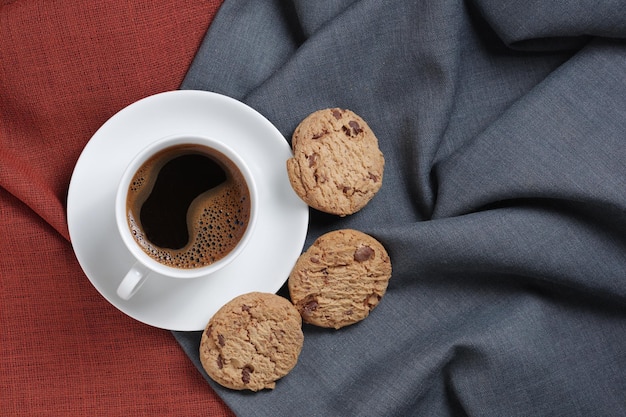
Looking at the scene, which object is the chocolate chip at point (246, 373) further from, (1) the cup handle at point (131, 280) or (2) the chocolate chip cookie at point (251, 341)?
(1) the cup handle at point (131, 280)

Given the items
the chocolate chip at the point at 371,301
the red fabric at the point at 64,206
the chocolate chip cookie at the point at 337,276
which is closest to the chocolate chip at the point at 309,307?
the chocolate chip cookie at the point at 337,276

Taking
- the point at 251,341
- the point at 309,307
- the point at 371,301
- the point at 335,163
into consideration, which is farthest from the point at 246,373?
the point at 335,163

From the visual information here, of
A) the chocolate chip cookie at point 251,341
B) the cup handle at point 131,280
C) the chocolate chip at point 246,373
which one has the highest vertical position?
the cup handle at point 131,280

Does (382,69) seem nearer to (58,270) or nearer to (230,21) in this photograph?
(230,21)

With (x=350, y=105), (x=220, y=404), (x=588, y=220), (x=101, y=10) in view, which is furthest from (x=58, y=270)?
(x=588, y=220)

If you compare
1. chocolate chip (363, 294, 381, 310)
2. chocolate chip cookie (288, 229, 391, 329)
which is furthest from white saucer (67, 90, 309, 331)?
chocolate chip (363, 294, 381, 310)

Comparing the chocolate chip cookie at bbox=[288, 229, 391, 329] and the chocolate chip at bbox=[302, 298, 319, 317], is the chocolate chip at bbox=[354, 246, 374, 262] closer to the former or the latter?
the chocolate chip cookie at bbox=[288, 229, 391, 329]

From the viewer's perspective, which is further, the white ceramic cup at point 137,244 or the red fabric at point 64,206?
the red fabric at point 64,206
